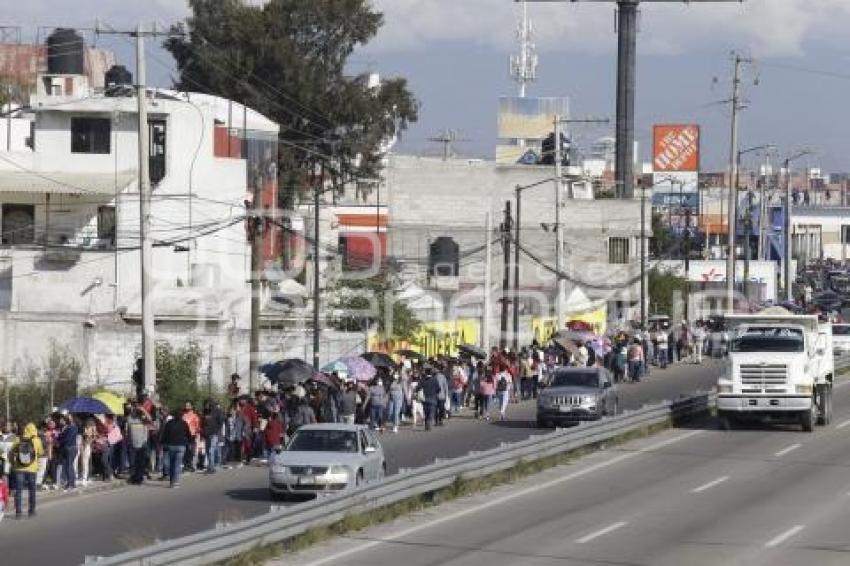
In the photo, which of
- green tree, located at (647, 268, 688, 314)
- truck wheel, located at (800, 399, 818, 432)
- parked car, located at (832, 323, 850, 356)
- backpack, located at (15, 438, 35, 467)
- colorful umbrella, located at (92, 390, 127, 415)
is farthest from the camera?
green tree, located at (647, 268, 688, 314)

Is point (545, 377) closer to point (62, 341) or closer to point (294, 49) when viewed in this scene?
point (62, 341)

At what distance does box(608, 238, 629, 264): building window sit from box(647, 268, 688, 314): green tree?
1.56m

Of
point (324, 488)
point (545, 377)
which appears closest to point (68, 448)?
point (324, 488)

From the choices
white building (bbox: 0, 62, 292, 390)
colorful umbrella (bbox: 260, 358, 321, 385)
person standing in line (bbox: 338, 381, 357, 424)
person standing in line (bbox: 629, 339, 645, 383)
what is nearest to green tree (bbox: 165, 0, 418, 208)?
white building (bbox: 0, 62, 292, 390)

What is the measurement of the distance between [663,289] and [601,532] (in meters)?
70.3

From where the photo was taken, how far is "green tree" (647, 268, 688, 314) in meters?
92.6

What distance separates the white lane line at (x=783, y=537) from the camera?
23.5 meters

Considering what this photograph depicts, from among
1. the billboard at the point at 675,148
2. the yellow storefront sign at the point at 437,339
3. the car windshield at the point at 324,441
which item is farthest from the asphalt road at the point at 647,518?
the billboard at the point at 675,148

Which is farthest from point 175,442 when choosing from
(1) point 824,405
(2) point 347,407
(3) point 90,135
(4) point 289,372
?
(3) point 90,135

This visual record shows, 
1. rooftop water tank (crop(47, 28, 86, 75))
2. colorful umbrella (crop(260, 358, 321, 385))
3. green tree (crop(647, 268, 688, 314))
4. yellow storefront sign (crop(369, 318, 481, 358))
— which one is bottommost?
colorful umbrella (crop(260, 358, 321, 385))

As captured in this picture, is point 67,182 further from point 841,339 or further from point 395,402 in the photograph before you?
point 841,339

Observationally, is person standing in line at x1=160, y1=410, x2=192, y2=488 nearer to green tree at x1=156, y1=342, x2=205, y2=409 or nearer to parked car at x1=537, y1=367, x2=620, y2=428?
green tree at x1=156, y1=342, x2=205, y2=409

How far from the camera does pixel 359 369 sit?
1714 inches

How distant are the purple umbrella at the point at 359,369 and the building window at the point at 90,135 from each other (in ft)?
59.4
